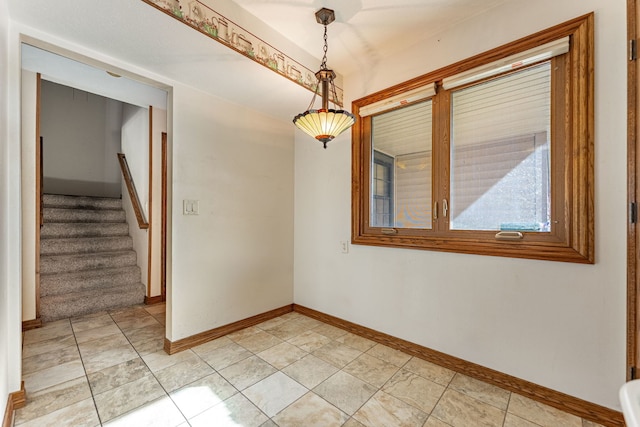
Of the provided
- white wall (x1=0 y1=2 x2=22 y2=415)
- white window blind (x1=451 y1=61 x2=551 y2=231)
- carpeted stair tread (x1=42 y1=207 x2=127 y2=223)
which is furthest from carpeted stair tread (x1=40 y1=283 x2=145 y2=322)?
white window blind (x1=451 y1=61 x2=551 y2=231)

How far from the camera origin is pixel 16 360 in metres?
1.58

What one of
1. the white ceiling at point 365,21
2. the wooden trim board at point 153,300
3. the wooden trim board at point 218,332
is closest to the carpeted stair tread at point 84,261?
the wooden trim board at point 153,300

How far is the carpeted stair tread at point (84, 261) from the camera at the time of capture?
3291 mm

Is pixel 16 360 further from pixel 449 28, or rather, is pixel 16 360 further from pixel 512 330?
pixel 449 28

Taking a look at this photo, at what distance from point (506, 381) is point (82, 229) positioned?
5.17m

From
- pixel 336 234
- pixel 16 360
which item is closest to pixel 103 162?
pixel 16 360

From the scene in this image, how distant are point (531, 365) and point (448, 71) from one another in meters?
2.10

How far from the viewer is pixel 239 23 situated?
186 cm

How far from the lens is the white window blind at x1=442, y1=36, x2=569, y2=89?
162 cm

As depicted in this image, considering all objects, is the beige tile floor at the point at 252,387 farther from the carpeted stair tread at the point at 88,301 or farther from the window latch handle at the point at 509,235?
the window latch handle at the point at 509,235

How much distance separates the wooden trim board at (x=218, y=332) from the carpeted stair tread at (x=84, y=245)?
2.41 meters

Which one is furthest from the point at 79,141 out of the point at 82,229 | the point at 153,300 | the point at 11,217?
the point at 11,217

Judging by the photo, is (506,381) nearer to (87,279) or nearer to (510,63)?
(510,63)

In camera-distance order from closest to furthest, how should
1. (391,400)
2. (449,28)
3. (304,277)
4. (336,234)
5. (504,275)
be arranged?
1. (391,400)
2. (504,275)
3. (449,28)
4. (336,234)
5. (304,277)
